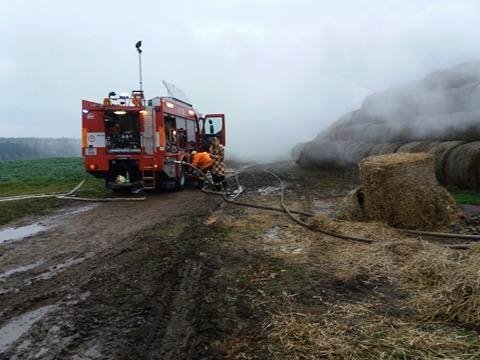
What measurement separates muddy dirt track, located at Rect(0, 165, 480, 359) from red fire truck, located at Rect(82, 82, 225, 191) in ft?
14.6

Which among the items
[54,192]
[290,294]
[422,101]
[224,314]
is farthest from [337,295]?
[422,101]

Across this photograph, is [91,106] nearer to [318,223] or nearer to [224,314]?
[318,223]

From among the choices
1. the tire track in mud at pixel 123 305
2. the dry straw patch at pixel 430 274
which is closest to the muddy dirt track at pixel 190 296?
the tire track in mud at pixel 123 305

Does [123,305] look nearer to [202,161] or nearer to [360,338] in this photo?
[360,338]

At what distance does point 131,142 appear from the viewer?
42.0ft

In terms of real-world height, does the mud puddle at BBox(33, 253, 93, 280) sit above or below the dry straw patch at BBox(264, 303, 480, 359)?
below

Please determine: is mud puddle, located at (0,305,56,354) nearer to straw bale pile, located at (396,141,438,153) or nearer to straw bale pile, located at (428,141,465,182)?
straw bale pile, located at (428,141,465,182)

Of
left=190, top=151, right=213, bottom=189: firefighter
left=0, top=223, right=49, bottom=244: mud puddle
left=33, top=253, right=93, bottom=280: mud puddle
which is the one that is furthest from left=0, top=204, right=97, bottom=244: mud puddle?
left=190, top=151, right=213, bottom=189: firefighter

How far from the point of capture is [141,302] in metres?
4.42

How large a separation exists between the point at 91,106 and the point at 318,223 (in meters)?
7.75

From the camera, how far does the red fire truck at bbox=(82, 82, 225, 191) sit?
12.2 metres

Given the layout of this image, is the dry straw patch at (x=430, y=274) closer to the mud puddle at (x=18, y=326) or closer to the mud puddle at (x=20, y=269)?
the mud puddle at (x=18, y=326)

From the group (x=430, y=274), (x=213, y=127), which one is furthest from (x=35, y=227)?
(x=213, y=127)

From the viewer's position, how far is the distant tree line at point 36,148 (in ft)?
185
